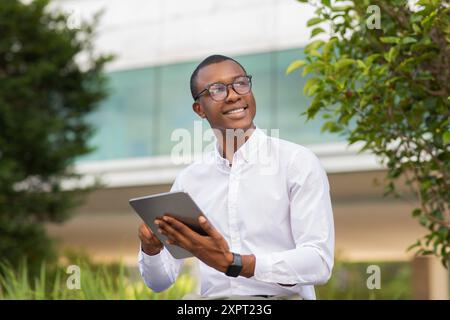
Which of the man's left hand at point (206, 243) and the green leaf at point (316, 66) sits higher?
the green leaf at point (316, 66)

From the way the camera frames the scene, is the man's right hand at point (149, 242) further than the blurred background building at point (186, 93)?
No

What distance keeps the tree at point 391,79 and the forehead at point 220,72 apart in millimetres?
1548

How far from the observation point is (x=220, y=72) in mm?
2973

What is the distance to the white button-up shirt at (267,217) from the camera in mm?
2752

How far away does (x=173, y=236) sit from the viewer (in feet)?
8.86

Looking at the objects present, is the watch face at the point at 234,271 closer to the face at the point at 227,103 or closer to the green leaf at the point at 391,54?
the face at the point at 227,103

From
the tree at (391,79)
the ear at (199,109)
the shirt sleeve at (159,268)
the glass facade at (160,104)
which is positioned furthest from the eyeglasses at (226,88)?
the glass facade at (160,104)

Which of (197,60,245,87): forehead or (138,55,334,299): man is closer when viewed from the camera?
(138,55,334,299): man

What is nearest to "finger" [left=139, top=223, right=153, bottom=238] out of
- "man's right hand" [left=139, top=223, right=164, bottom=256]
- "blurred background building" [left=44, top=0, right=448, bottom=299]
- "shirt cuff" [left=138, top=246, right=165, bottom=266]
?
"man's right hand" [left=139, top=223, right=164, bottom=256]

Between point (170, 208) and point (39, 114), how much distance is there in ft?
30.5

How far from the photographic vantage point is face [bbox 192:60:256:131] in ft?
9.65

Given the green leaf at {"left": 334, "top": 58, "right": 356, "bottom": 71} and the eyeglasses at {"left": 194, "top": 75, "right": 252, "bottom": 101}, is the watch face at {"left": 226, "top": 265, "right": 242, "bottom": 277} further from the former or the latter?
the green leaf at {"left": 334, "top": 58, "right": 356, "bottom": 71}

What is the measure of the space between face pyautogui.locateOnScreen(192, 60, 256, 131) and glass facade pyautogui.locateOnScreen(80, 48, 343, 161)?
11.0 m
